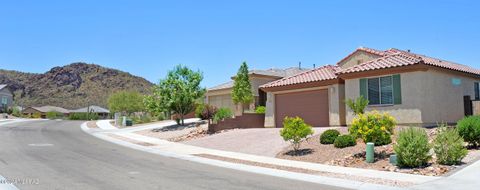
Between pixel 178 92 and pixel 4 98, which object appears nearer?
pixel 178 92

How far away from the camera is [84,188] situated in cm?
1066

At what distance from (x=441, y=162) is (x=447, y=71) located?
32.6ft

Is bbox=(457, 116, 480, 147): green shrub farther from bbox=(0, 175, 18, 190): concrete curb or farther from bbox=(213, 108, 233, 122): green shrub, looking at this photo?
bbox=(213, 108, 233, 122): green shrub

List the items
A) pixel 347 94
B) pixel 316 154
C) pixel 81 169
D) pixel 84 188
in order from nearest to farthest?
pixel 84 188
pixel 81 169
pixel 316 154
pixel 347 94

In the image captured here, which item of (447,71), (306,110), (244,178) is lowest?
(244,178)

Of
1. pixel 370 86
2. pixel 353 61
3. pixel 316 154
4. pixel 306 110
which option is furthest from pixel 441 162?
pixel 353 61

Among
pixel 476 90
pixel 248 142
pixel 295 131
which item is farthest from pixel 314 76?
pixel 295 131

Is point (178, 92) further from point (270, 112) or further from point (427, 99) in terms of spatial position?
point (427, 99)

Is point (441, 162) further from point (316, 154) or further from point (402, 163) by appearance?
point (316, 154)

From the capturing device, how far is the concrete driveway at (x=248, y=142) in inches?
826

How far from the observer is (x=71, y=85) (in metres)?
132

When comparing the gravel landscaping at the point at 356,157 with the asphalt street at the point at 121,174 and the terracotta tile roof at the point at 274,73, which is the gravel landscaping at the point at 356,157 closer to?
the asphalt street at the point at 121,174

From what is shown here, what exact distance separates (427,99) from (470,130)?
219 inches

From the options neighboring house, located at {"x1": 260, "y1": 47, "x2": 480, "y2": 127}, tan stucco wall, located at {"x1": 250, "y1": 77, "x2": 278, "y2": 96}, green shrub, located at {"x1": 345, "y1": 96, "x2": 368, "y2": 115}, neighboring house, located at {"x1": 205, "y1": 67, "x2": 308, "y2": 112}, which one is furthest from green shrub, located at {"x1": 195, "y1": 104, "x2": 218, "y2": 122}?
green shrub, located at {"x1": 345, "y1": 96, "x2": 368, "y2": 115}
